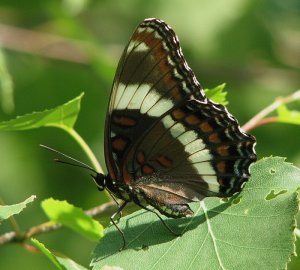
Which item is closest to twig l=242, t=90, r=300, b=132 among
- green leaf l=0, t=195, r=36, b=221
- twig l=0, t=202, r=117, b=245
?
twig l=0, t=202, r=117, b=245

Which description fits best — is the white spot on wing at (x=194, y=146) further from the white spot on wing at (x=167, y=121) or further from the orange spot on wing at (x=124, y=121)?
the orange spot on wing at (x=124, y=121)

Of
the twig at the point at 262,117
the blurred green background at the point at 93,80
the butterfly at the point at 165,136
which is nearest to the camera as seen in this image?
the butterfly at the point at 165,136

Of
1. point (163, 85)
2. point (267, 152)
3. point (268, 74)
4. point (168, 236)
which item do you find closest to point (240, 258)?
point (168, 236)

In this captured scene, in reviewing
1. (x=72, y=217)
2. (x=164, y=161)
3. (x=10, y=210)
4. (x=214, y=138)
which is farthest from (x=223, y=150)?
(x=10, y=210)

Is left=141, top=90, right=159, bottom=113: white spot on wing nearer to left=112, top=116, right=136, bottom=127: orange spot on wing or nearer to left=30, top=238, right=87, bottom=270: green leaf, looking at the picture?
left=112, top=116, right=136, bottom=127: orange spot on wing

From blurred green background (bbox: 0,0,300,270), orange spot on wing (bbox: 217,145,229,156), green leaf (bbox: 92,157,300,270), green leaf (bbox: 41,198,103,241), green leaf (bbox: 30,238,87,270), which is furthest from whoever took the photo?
blurred green background (bbox: 0,0,300,270)

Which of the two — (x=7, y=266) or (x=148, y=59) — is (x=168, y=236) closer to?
(x=148, y=59)

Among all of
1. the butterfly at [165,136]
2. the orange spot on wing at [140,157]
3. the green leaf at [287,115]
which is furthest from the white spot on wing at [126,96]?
the green leaf at [287,115]

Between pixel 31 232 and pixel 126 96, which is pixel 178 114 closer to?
pixel 126 96
